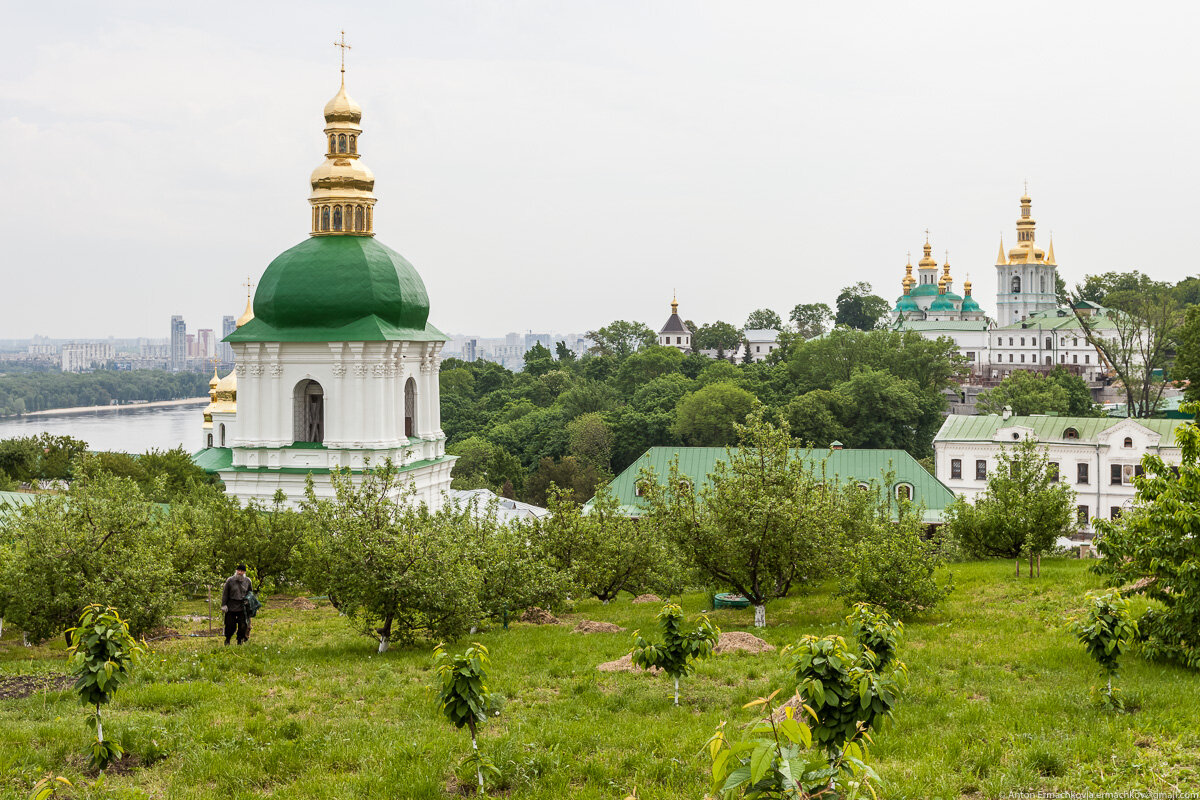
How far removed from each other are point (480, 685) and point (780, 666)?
4812mm

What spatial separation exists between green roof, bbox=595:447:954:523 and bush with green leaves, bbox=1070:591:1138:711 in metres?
26.5

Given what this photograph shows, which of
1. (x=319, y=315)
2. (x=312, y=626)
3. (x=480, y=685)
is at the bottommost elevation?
(x=312, y=626)

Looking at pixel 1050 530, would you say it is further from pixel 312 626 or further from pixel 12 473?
pixel 12 473

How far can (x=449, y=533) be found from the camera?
13.9 metres

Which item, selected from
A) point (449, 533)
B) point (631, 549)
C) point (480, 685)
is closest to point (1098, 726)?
point (480, 685)

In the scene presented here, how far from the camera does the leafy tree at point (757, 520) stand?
14.4 metres

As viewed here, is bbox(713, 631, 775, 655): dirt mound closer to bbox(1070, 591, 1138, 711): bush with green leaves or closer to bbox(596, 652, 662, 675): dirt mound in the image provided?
bbox(596, 652, 662, 675): dirt mound

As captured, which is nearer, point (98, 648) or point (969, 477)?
point (98, 648)

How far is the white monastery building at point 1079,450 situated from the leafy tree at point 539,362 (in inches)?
1978

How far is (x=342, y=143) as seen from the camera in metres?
27.8

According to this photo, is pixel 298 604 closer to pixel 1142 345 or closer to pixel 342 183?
pixel 342 183

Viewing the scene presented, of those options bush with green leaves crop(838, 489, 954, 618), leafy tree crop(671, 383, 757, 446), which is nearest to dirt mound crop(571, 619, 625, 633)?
bush with green leaves crop(838, 489, 954, 618)

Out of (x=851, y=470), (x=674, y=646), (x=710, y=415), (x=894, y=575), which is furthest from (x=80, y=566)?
(x=710, y=415)

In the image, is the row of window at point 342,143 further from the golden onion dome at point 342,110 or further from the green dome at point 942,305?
the green dome at point 942,305
